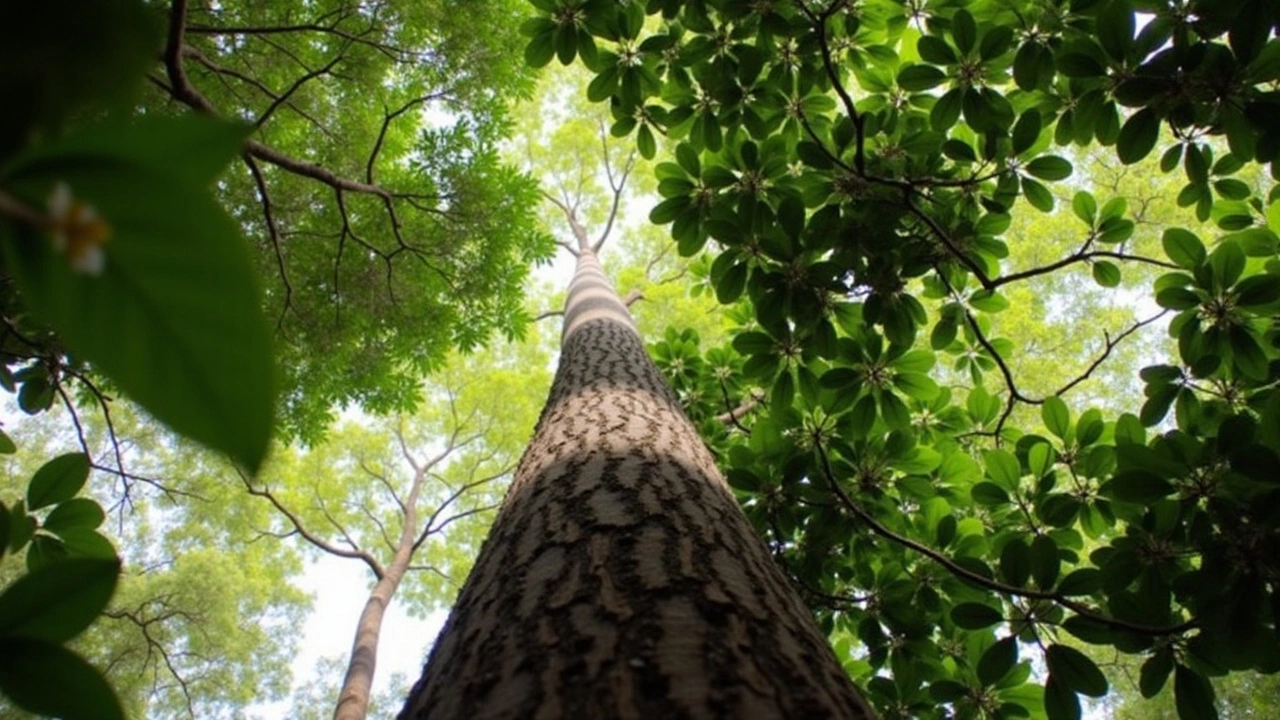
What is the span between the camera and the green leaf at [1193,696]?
204 centimetres

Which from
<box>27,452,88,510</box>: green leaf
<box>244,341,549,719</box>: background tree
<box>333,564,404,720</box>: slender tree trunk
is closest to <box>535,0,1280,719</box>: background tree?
<box>27,452,88,510</box>: green leaf

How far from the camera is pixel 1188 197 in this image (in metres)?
2.50

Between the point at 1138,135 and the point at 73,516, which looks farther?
the point at 1138,135

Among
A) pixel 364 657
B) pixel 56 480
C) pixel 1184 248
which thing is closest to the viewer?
pixel 56 480

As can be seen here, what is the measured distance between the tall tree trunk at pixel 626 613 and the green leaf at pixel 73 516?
0.89m

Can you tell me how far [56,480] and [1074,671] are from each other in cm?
265

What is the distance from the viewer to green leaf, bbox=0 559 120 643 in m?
0.59

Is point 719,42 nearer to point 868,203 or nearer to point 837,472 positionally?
point 868,203

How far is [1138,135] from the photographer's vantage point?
2.19m

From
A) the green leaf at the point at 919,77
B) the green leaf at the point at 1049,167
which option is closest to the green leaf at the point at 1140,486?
the green leaf at the point at 1049,167

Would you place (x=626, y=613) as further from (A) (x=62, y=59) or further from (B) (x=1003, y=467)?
(B) (x=1003, y=467)

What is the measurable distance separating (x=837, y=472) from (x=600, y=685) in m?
2.27

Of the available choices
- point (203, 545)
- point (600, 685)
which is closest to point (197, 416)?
point (600, 685)

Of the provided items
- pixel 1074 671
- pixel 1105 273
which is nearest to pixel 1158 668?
pixel 1074 671
